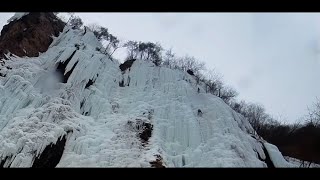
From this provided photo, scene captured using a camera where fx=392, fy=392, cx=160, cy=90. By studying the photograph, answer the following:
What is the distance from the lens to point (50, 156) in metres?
13.6

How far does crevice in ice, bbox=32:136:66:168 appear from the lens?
523 inches

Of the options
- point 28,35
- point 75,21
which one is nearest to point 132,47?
point 75,21

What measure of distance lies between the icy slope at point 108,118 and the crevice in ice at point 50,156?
0.04 metres

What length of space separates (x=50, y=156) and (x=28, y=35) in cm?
942

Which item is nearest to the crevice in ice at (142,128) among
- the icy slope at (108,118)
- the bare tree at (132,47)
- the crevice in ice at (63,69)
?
the icy slope at (108,118)

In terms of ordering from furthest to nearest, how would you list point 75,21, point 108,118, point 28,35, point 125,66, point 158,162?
point 75,21 < point 125,66 < point 28,35 < point 108,118 < point 158,162

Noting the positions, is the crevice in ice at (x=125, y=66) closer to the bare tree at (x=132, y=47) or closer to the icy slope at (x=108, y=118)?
the icy slope at (x=108, y=118)

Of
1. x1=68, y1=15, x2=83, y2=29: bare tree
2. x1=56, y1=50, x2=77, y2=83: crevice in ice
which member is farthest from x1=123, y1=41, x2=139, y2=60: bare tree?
x1=56, y1=50, x2=77, y2=83: crevice in ice

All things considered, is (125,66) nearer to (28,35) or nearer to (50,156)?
(28,35)

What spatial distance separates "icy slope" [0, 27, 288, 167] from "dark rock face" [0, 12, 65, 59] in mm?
776

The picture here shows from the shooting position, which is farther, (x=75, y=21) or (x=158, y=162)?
(x=75, y=21)

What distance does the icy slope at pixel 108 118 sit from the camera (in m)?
13.9
